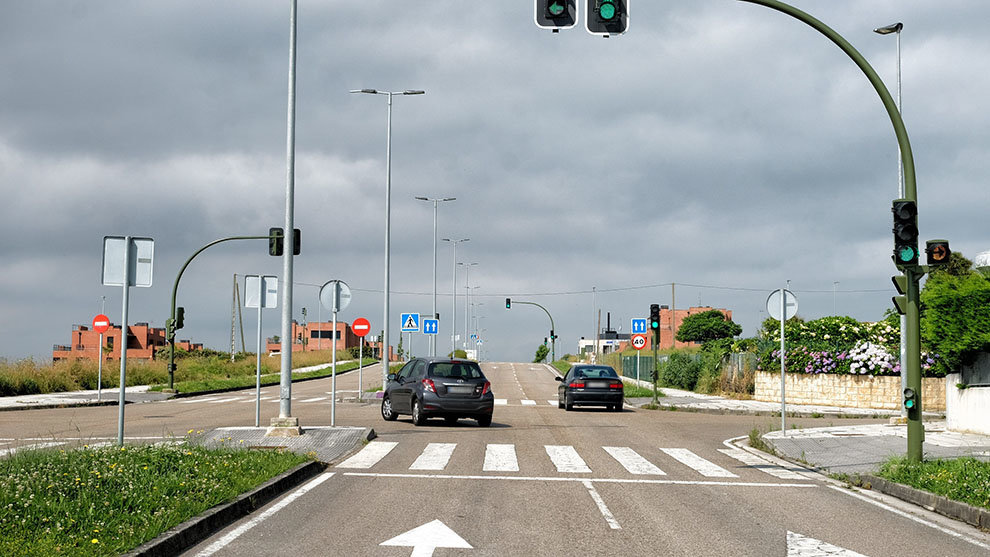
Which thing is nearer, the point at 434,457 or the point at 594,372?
the point at 434,457

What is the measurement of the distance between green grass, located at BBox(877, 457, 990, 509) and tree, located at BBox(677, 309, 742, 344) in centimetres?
13878

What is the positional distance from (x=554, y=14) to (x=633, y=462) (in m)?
7.25

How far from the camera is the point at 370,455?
→ 49.7 ft

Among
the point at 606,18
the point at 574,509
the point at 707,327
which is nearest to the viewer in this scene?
the point at 574,509

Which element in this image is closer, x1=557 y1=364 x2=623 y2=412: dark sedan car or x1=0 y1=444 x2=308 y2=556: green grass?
x1=0 y1=444 x2=308 y2=556: green grass

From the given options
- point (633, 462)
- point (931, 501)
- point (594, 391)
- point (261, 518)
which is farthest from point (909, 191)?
point (594, 391)

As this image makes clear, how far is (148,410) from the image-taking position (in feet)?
94.4

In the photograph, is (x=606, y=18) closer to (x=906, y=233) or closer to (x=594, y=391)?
(x=906, y=233)

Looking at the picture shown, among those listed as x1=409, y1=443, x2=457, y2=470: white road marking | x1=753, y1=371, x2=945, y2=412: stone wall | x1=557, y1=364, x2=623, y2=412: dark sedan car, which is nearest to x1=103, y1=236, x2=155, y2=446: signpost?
x1=409, y1=443, x2=457, y2=470: white road marking

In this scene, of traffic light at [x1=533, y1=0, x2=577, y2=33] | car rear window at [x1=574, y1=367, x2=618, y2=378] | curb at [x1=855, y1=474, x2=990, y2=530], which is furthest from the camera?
car rear window at [x1=574, y1=367, x2=618, y2=378]

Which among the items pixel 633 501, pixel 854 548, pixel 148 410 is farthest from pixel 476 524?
pixel 148 410

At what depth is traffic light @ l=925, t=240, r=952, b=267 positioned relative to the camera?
13.3 metres

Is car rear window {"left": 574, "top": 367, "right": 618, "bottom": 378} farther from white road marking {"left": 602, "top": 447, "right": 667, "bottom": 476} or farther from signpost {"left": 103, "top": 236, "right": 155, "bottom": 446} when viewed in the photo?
signpost {"left": 103, "top": 236, "right": 155, "bottom": 446}

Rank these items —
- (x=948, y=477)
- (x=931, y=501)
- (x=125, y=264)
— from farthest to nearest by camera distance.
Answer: (x=125, y=264), (x=948, y=477), (x=931, y=501)
